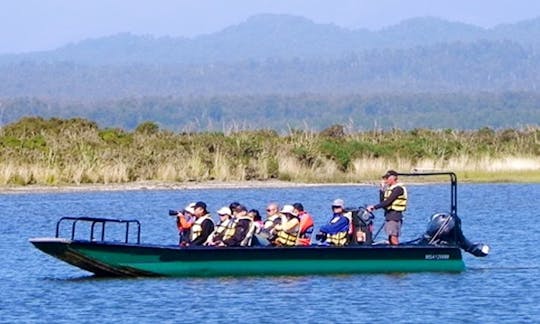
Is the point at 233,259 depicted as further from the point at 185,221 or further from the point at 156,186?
the point at 156,186

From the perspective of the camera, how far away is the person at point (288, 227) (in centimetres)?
2605

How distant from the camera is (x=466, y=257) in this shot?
3120 cm

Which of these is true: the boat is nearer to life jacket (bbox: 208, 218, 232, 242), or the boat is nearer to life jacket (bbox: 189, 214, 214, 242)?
life jacket (bbox: 208, 218, 232, 242)

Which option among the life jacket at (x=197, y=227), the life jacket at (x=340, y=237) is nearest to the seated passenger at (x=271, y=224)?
the life jacket at (x=340, y=237)

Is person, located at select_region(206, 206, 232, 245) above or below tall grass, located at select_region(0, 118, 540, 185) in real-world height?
below

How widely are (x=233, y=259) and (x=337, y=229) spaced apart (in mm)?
1718

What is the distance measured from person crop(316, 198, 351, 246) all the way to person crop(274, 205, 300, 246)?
1.60 feet

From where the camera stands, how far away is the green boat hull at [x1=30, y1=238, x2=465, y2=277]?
Result: 2577 cm

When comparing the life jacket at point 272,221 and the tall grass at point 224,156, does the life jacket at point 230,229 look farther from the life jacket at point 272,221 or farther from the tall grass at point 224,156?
the tall grass at point 224,156

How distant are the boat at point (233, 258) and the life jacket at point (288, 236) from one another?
1.15ft

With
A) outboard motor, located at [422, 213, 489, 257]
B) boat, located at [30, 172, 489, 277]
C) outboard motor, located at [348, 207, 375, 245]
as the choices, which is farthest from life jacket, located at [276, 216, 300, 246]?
outboard motor, located at [422, 213, 489, 257]

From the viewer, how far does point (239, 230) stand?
2580 cm

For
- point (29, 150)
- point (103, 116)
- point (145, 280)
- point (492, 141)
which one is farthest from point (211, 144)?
point (103, 116)

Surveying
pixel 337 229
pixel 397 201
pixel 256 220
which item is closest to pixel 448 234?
pixel 397 201
